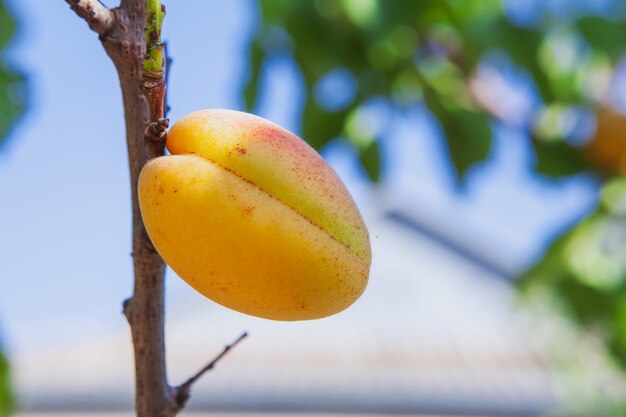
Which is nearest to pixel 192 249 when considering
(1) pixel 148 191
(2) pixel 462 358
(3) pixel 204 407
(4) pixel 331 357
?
(1) pixel 148 191

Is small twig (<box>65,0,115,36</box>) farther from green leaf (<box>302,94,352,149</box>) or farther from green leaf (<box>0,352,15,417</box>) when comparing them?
green leaf (<box>302,94,352,149</box>)

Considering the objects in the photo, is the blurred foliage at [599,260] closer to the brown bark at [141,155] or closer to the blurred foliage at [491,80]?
the blurred foliage at [491,80]

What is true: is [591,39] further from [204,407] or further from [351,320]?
[351,320]

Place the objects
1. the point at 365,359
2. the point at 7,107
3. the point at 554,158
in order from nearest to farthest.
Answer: the point at 7,107
the point at 554,158
the point at 365,359

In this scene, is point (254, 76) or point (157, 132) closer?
point (157, 132)

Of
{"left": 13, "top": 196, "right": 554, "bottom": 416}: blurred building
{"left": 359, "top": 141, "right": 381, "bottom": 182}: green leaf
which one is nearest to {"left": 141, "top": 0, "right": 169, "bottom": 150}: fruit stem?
{"left": 359, "top": 141, "right": 381, "bottom": 182}: green leaf

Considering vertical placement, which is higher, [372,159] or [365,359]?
[372,159]

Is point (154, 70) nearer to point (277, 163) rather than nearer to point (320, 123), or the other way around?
point (277, 163)

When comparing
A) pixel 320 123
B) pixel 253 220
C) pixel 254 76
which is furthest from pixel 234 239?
pixel 320 123
